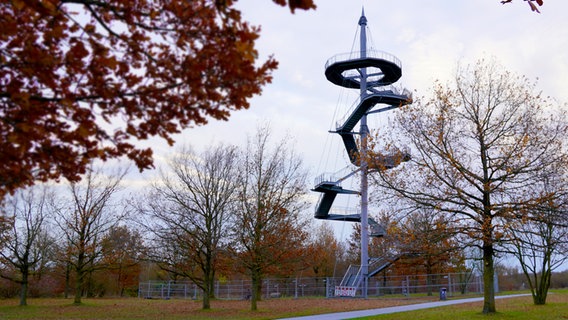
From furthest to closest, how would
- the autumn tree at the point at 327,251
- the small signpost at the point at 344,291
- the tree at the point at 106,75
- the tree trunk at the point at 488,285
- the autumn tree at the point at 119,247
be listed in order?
the autumn tree at the point at 327,251 → the small signpost at the point at 344,291 → the autumn tree at the point at 119,247 → the tree trunk at the point at 488,285 → the tree at the point at 106,75

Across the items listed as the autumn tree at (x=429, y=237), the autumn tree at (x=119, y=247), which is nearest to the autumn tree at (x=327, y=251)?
the autumn tree at (x=119, y=247)

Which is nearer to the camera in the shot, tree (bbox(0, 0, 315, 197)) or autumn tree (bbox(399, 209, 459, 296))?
tree (bbox(0, 0, 315, 197))

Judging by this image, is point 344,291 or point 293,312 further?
point 344,291

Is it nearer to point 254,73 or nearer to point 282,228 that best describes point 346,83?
point 282,228

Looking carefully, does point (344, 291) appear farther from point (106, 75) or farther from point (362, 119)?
point (106, 75)

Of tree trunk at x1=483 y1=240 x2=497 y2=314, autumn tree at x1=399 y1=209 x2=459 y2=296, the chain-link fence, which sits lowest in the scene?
the chain-link fence

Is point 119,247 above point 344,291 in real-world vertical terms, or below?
above

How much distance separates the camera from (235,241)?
2389 centimetres

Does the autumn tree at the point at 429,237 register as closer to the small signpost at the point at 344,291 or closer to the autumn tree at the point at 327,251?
the small signpost at the point at 344,291

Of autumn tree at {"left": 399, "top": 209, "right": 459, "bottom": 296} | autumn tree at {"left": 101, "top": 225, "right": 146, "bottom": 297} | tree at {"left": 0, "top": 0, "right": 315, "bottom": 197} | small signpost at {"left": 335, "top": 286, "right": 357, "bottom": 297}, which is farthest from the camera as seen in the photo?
small signpost at {"left": 335, "top": 286, "right": 357, "bottom": 297}

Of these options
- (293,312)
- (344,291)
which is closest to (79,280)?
(293,312)

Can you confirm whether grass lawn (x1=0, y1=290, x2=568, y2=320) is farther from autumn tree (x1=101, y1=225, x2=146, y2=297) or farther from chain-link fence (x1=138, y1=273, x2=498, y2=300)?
chain-link fence (x1=138, y1=273, x2=498, y2=300)

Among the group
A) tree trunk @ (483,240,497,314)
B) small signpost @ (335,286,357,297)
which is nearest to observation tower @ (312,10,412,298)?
small signpost @ (335,286,357,297)

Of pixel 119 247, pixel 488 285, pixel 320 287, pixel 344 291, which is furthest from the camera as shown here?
pixel 320 287
